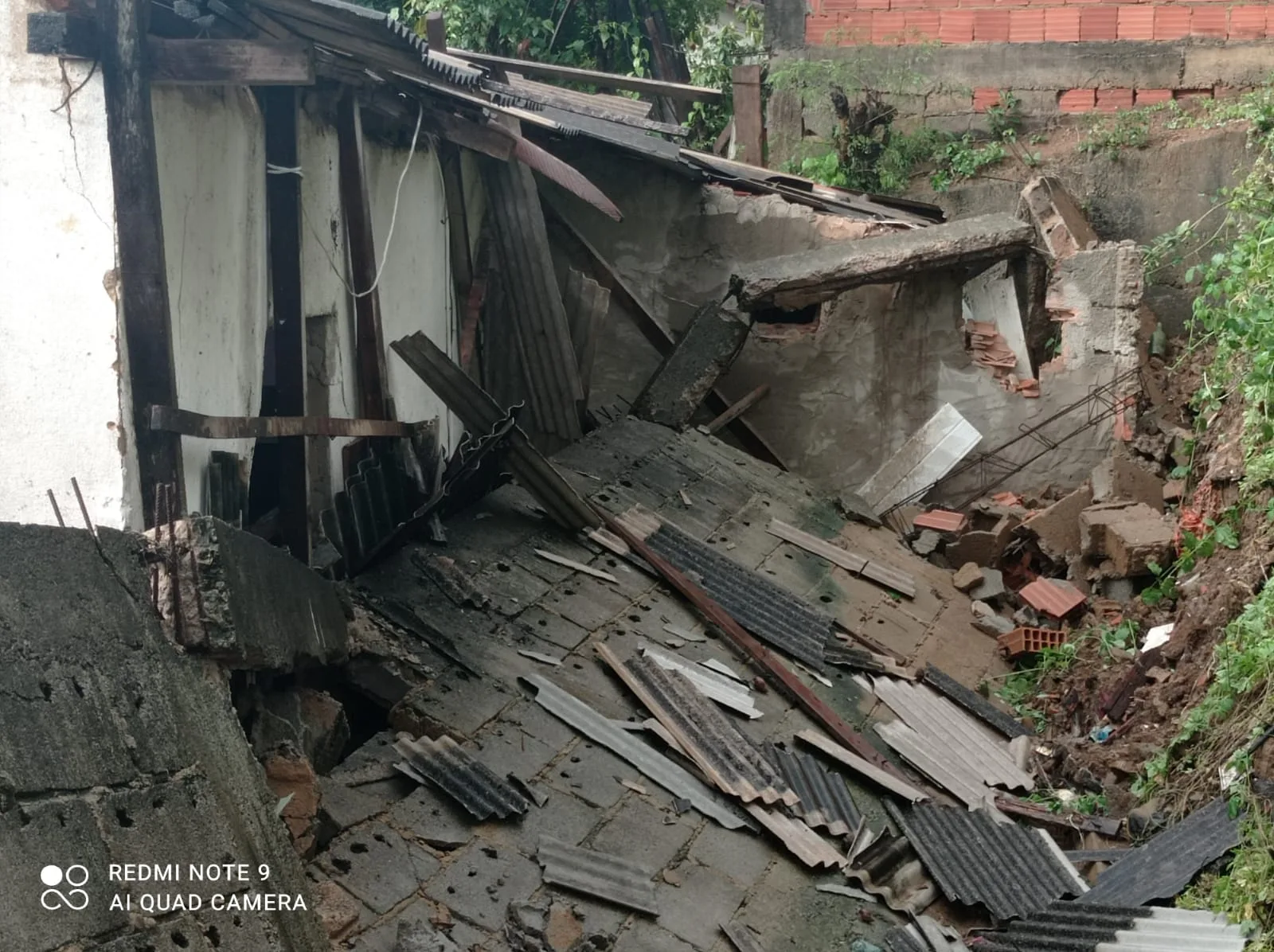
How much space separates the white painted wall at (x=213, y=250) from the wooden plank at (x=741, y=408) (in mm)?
4864

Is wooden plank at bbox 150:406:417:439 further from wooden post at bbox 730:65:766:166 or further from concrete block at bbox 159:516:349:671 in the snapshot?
wooden post at bbox 730:65:766:166

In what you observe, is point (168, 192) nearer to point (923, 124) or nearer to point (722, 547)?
point (722, 547)

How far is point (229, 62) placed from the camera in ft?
18.0

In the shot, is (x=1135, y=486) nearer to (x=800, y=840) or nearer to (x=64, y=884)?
(x=800, y=840)

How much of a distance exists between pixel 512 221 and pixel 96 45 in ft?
16.2

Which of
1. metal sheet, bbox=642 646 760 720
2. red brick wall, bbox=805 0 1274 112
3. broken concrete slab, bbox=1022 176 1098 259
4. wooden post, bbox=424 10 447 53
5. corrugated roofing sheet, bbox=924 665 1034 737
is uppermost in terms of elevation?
red brick wall, bbox=805 0 1274 112

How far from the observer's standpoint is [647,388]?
10.5 m

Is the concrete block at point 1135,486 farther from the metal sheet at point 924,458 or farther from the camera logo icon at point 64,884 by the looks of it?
the camera logo icon at point 64,884

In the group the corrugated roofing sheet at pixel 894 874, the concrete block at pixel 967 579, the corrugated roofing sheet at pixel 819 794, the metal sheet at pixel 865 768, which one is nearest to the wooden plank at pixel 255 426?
the corrugated roofing sheet at pixel 819 794

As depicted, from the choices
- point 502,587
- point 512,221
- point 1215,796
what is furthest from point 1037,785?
point 512,221

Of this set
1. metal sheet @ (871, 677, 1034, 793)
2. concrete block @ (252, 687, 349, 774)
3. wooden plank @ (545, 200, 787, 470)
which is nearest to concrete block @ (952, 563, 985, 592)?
metal sheet @ (871, 677, 1034, 793)

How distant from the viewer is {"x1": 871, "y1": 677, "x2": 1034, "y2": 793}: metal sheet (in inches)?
299

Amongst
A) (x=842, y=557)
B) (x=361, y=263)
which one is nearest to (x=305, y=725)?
(x=361, y=263)

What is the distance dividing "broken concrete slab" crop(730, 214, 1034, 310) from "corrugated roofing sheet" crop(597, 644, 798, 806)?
416 cm
